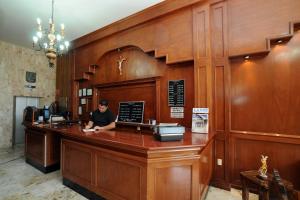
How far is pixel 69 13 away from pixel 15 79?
3.76m

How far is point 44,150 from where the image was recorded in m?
3.83

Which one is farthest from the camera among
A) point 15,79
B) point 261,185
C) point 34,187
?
point 15,79

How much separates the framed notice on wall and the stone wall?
5400 mm

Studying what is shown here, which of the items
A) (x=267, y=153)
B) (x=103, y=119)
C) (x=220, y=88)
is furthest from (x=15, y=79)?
(x=267, y=153)

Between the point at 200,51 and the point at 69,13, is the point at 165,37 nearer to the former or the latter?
the point at 200,51

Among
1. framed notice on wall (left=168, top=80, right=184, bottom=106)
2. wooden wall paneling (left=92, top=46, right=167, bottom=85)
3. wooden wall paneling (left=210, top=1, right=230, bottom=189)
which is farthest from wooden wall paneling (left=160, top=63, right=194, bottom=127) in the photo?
wooden wall paneling (left=210, top=1, right=230, bottom=189)

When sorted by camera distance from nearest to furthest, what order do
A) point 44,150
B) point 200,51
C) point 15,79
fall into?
point 200,51, point 44,150, point 15,79

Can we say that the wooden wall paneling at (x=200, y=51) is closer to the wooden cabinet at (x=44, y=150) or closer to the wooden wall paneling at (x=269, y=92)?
the wooden wall paneling at (x=269, y=92)

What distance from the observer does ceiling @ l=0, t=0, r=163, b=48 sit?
3.62 metres

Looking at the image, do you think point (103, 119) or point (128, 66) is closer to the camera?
point (103, 119)

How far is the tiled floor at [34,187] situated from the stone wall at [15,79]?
2.16 m

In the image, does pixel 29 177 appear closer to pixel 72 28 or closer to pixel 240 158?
pixel 72 28

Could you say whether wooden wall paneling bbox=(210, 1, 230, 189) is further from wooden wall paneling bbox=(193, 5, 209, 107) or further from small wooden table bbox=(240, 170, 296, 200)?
small wooden table bbox=(240, 170, 296, 200)

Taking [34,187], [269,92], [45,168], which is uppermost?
[269,92]
